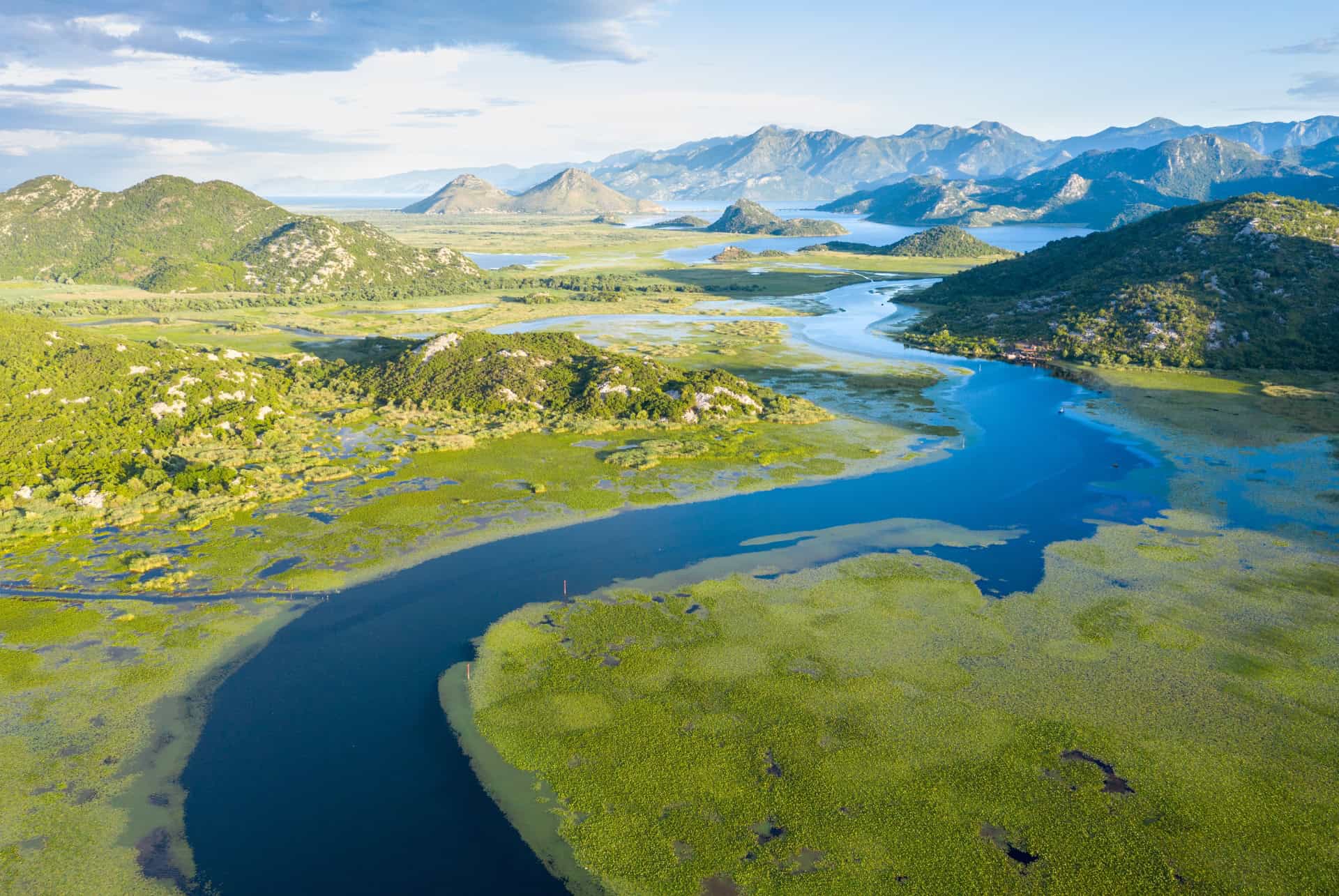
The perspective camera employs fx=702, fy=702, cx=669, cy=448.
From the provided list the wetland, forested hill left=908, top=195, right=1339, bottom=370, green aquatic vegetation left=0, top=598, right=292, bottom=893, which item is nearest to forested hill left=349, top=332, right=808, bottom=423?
the wetland

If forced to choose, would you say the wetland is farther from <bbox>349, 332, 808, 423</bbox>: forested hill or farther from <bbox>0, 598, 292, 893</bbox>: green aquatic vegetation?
<bbox>349, 332, 808, 423</bbox>: forested hill

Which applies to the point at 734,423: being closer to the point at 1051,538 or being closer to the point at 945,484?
the point at 945,484

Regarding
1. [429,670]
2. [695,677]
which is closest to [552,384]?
[429,670]

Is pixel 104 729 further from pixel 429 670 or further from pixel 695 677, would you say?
pixel 695 677

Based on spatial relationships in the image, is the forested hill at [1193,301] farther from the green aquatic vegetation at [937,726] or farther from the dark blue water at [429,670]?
the green aquatic vegetation at [937,726]

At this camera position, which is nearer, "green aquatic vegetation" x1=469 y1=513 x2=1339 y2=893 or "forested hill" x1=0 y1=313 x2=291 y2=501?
"green aquatic vegetation" x1=469 y1=513 x2=1339 y2=893
